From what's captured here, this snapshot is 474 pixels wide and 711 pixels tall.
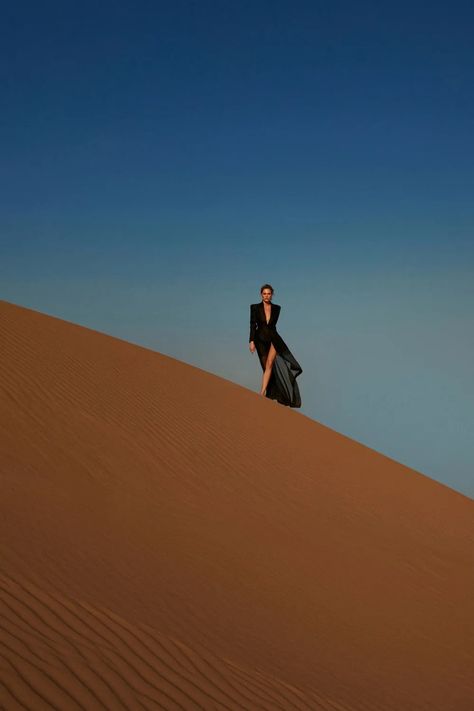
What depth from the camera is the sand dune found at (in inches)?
145

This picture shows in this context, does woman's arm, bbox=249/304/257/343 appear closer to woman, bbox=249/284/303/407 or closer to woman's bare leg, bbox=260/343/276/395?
woman, bbox=249/284/303/407

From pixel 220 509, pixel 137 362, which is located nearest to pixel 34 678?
pixel 220 509

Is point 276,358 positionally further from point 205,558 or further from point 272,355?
point 205,558

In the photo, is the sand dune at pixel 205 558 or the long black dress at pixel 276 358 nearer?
the sand dune at pixel 205 558

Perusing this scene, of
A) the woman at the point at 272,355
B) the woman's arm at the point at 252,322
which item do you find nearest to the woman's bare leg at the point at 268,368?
the woman at the point at 272,355

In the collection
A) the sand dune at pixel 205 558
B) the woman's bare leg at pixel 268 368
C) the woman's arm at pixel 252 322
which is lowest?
the sand dune at pixel 205 558

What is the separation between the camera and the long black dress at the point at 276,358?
13500 mm

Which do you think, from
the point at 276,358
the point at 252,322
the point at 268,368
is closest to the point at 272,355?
the point at 276,358

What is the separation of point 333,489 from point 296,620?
5230 mm

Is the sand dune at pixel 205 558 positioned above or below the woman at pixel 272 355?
below

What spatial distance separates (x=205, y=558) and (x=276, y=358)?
802cm

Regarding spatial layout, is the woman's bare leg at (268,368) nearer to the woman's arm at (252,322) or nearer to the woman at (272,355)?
the woman at (272,355)

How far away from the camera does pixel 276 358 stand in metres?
14.0

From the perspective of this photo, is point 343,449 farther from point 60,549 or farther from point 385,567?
point 60,549
